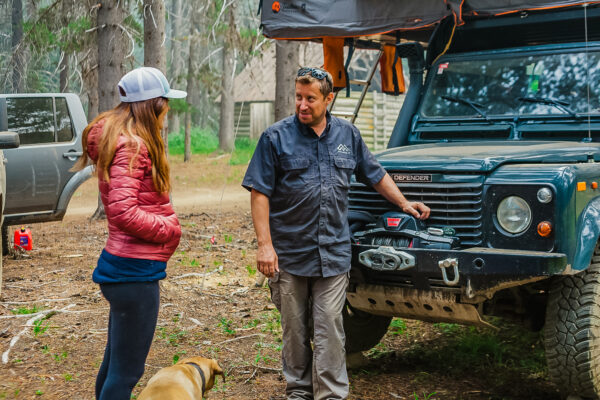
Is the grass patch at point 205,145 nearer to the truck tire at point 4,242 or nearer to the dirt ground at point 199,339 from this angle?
the truck tire at point 4,242

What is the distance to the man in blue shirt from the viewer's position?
4.15 meters

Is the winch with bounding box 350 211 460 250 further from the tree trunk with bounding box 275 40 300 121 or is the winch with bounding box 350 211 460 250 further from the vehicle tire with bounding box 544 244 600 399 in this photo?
the tree trunk with bounding box 275 40 300 121

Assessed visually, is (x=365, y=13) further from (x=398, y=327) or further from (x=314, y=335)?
(x=314, y=335)

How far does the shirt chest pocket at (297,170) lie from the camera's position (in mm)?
4148

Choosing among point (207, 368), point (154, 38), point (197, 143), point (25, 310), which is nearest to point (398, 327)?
point (207, 368)

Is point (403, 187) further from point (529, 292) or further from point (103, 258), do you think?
point (103, 258)

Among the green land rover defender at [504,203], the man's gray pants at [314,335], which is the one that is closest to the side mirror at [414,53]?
the green land rover defender at [504,203]

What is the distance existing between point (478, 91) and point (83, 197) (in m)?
12.8

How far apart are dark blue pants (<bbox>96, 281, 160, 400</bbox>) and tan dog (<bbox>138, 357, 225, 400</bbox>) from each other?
0.38 feet

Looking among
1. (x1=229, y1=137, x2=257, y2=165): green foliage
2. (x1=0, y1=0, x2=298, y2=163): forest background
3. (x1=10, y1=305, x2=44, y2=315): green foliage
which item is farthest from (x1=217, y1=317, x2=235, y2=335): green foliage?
(x1=229, y1=137, x2=257, y2=165): green foliage

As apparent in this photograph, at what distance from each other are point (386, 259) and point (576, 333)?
1199mm

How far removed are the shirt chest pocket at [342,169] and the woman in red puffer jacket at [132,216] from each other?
1.15m

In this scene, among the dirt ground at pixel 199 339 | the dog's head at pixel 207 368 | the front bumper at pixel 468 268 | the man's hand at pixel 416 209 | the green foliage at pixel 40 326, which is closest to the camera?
the dog's head at pixel 207 368

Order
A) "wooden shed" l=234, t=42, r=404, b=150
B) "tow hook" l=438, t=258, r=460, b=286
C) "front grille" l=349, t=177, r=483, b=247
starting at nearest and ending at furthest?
1. "tow hook" l=438, t=258, r=460, b=286
2. "front grille" l=349, t=177, r=483, b=247
3. "wooden shed" l=234, t=42, r=404, b=150
